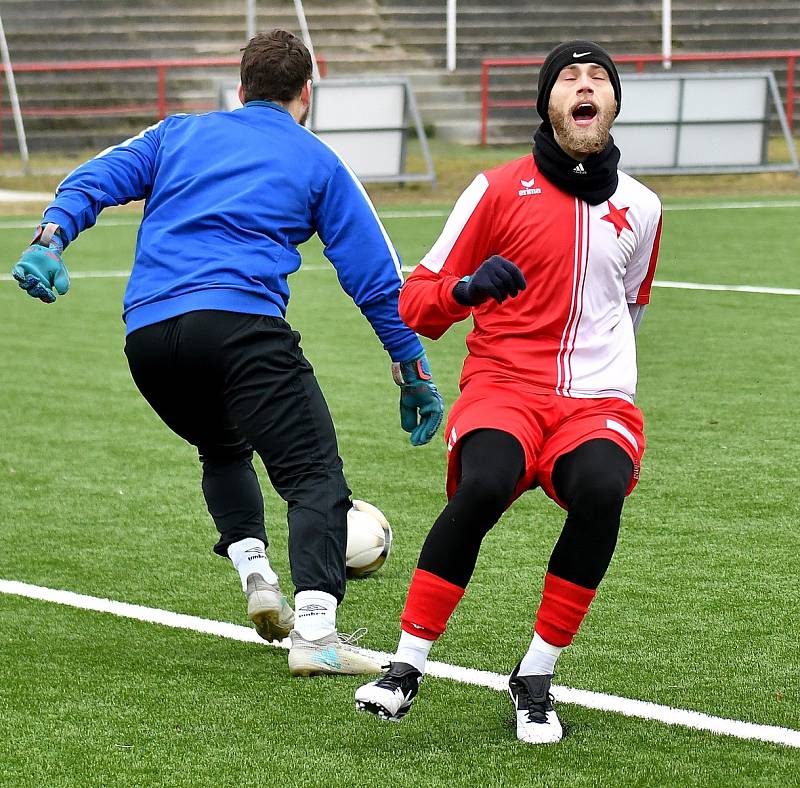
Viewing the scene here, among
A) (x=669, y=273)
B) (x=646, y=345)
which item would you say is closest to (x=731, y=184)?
(x=669, y=273)

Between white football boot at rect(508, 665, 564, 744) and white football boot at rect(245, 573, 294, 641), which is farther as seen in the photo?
white football boot at rect(245, 573, 294, 641)

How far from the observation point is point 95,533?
6.00 metres

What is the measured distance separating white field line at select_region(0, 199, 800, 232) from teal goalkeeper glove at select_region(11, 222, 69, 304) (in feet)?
44.7

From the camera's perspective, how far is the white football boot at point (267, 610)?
179 inches

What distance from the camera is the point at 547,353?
4.01 metres

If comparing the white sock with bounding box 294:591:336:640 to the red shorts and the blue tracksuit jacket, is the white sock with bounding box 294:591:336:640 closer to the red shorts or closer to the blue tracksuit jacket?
the red shorts

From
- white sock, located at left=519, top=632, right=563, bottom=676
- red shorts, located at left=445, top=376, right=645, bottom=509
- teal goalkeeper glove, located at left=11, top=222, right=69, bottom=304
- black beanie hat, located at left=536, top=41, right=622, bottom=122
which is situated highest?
black beanie hat, located at left=536, top=41, right=622, bottom=122

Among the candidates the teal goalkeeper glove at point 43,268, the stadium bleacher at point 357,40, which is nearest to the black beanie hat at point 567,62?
the teal goalkeeper glove at point 43,268

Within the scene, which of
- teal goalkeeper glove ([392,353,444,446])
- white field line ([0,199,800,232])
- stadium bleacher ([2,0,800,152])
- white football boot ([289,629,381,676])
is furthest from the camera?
stadium bleacher ([2,0,800,152])

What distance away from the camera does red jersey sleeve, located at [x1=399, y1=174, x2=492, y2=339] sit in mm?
3996

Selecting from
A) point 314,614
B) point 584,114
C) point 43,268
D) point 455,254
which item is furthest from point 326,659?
point 584,114

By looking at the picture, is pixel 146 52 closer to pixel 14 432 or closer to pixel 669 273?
pixel 669 273

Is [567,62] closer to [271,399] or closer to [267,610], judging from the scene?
[271,399]

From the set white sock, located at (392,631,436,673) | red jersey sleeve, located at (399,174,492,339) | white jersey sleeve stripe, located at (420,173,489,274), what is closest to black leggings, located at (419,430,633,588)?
white sock, located at (392,631,436,673)
